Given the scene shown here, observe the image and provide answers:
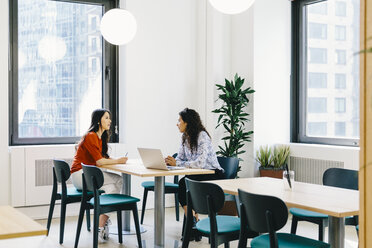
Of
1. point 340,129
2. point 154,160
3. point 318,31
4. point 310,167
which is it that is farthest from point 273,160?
point 154,160

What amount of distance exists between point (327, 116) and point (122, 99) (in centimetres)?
245

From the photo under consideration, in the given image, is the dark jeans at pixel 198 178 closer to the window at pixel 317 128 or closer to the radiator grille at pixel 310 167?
the radiator grille at pixel 310 167

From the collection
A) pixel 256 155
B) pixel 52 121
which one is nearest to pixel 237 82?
pixel 256 155

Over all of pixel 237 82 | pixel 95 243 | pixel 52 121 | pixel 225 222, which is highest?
pixel 237 82

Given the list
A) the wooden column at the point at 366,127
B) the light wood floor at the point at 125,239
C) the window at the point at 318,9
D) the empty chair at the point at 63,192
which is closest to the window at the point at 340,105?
the window at the point at 318,9

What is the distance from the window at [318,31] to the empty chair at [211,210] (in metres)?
3.32

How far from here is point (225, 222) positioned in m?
3.44

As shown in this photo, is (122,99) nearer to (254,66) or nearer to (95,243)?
(254,66)

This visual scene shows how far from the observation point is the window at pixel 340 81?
5.71 metres

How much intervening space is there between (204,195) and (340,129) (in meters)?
3.11

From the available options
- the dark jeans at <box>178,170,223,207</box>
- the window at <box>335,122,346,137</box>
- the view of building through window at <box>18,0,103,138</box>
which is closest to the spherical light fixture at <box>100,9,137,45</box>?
the view of building through window at <box>18,0,103,138</box>

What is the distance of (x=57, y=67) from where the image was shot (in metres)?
6.05

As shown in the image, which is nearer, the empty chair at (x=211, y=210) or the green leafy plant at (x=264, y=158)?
the empty chair at (x=211, y=210)

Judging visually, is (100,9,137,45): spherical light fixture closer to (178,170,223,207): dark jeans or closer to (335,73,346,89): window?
(178,170,223,207): dark jeans
